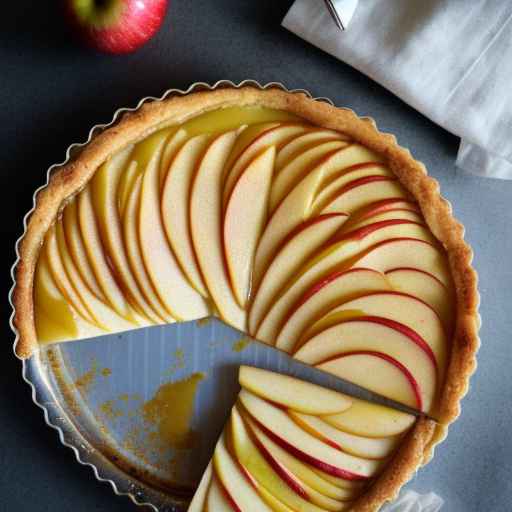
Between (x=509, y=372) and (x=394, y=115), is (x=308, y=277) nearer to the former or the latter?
(x=394, y=115)

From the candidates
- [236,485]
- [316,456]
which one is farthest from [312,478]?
[236,485]

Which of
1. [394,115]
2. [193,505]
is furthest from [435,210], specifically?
[193,505]

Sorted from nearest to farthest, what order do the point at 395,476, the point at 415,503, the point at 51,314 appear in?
1. the point at 395,476
2. the point at 51,314
3. the point at 415,503

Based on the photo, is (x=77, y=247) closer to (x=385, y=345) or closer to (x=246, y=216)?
(x=246, y=216)

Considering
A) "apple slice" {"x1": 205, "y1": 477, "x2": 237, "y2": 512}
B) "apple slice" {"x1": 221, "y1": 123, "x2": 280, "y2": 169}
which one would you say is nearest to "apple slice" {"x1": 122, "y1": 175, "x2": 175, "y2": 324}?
"apple slice" {"x1": 221, "y1": 123, "x2": 280, "y2": 169}

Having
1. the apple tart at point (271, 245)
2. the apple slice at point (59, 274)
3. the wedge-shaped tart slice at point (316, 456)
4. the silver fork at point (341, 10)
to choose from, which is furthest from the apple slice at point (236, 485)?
the silver fork at point (341, 10)

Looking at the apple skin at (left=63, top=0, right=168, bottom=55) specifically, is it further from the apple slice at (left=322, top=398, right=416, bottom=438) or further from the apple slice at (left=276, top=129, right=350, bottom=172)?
the apple slice at (left=322, top=398, right=416, bottom=438)
